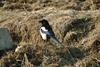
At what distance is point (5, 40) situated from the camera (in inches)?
361

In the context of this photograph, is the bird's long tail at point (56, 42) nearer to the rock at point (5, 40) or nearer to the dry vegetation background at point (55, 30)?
the dry vegetation background at point (55, 30)

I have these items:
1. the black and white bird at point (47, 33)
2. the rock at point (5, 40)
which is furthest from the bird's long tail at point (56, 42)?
the rock at point (5, 40)

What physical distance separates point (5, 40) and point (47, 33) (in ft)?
2.75

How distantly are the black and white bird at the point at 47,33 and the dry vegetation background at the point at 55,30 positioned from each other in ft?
0.41

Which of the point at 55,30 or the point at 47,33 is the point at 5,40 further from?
the point at 55,30

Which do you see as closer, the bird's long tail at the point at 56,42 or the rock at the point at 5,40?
the bird's long tail at the point at 56,42

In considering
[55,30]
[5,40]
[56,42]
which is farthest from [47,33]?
[5,40]

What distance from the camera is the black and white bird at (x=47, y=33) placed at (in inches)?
348

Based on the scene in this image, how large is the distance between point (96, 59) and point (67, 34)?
126 cm

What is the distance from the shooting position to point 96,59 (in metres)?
8.27

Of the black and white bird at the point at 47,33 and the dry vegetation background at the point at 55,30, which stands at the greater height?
the black and white bird at the point at 47,33

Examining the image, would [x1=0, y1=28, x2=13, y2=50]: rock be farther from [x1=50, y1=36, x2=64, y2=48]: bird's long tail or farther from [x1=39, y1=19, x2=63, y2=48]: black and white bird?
[x1=50, y1=36, x2=64, y2=48]: bird's long tail

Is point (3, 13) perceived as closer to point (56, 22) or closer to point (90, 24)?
point (56, 22)

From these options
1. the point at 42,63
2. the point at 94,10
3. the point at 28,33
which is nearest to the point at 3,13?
the point at 28,33
